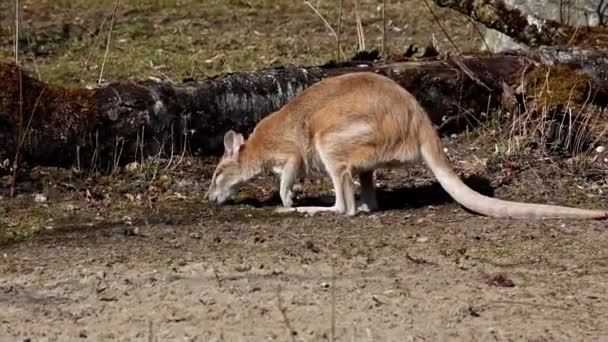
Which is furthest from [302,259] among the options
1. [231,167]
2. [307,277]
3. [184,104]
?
[184,104]

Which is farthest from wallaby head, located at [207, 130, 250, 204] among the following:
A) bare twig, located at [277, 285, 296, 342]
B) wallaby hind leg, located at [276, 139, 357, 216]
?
bare twig, located at [277, 285, 296, 342]

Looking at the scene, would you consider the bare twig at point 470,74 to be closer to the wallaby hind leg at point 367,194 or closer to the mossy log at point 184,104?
the mossy log at point 184,104

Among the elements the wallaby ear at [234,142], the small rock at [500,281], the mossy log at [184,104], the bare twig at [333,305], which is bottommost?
the small rock at [500,281]

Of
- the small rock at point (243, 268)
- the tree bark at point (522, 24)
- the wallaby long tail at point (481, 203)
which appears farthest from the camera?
the tree bark at point (522, 24)

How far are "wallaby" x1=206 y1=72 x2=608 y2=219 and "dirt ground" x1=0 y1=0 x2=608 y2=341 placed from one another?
→ 4.1 inches

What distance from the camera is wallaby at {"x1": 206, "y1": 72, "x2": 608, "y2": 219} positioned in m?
6.51

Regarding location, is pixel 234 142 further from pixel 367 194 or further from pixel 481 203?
pixel 481 203

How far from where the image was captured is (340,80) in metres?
6.90

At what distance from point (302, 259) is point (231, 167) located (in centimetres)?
166

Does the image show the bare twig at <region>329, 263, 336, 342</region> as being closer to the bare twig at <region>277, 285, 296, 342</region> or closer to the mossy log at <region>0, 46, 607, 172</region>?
the bare twig at <region>277, 285, 296, 342</region>

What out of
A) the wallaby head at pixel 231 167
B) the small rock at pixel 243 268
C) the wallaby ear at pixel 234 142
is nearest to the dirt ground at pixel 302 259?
the small rock at pixel 243 268

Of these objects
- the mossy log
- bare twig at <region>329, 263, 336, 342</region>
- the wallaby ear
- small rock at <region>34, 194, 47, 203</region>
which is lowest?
bare twig at <region>329, 263, 336, 342</region>

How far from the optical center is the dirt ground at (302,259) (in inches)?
194

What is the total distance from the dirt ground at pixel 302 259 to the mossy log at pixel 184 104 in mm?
137
